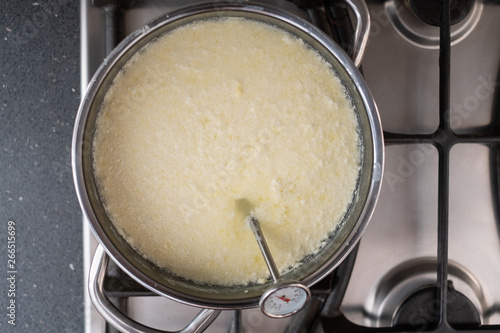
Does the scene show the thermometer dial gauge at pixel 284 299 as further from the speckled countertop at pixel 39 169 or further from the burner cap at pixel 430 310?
the speckled countertop at pixel 39 169

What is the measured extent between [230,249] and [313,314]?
199 mm

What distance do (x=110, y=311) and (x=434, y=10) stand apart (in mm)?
692

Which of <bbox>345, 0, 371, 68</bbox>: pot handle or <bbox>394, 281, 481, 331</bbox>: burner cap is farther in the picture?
<bbox>394, 281, 481, 331</bbox>: burner cap

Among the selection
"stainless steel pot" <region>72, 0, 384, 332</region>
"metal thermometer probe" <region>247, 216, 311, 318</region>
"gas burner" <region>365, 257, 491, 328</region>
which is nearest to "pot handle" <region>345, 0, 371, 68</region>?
"stainless steel pot" <region>72, 0, 384, 332</region>

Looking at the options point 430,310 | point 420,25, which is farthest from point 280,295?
point 420,25

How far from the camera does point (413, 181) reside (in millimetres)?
785

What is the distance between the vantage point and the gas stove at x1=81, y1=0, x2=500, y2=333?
0.76m

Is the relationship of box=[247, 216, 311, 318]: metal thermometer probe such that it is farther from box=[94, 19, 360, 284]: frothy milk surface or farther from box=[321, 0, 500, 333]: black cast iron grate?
box=[321, 0, 500, 333]: black cast iron grate

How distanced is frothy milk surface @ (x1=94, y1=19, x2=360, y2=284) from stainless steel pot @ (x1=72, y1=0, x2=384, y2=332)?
21mm

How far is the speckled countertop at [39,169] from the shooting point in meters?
0.84

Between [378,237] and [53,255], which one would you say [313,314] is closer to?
[378,237]

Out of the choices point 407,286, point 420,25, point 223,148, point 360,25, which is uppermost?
point 420,25

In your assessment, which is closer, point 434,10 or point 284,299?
point 284,299

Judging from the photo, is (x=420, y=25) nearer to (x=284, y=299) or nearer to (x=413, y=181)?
(x=413, y=181)
